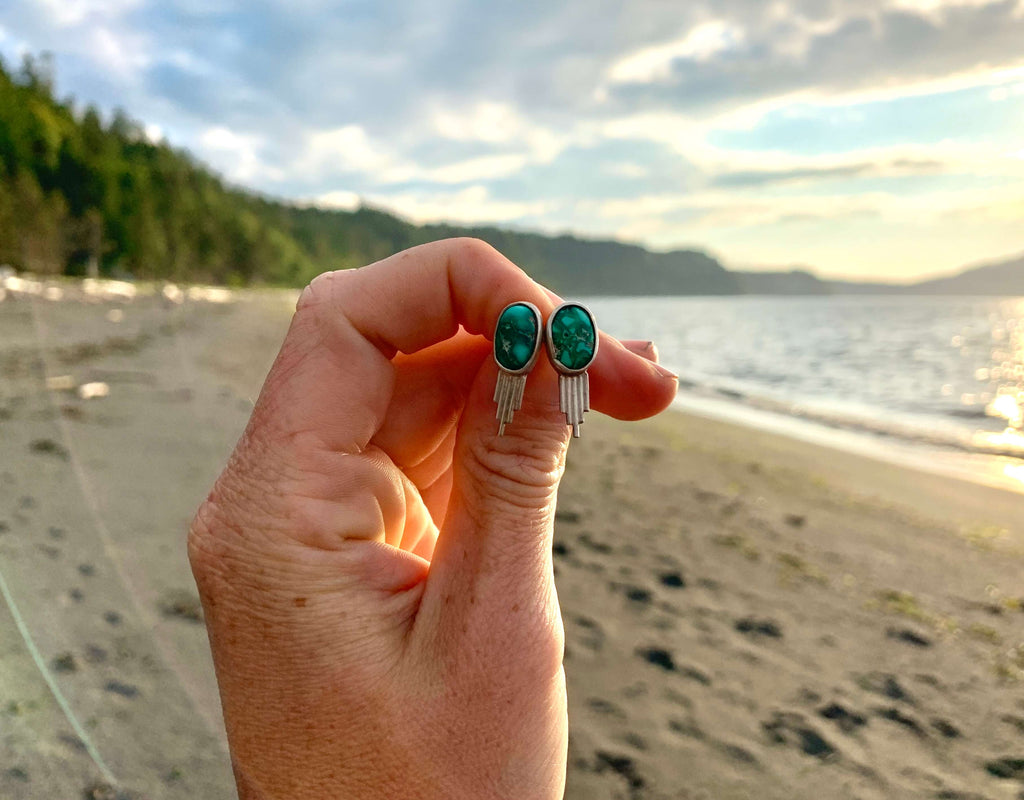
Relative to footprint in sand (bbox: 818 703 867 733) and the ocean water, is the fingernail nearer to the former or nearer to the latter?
footprint in sand (bbox: 818 703 867 733)

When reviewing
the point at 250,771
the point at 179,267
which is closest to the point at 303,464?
the point at 250,771

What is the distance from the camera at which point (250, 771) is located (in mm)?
1264

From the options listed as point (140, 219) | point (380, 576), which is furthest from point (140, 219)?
point (380, 576)

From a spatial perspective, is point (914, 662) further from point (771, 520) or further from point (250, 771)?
point (250, 771)

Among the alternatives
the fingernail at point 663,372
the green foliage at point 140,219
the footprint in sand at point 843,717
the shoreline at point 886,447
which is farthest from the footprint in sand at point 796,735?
the green foliage at point 140,219

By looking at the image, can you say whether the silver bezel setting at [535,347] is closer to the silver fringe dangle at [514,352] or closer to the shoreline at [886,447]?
the silver fringe dangle at [514,352]

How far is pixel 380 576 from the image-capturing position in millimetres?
1238

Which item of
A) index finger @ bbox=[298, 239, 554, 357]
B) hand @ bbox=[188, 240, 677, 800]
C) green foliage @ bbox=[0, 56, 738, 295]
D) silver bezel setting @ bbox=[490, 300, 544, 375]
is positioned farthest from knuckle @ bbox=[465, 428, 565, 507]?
green foliage @ bbox=[0, 56, 738, 295]

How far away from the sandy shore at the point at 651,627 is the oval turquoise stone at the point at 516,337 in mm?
2357

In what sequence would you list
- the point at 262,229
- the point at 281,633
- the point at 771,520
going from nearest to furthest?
the point at 281,633
the point at 771,520
the point at 262,229

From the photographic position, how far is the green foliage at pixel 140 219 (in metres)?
45.9

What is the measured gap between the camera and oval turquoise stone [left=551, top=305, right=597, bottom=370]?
118cm

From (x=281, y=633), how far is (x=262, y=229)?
3178 inches

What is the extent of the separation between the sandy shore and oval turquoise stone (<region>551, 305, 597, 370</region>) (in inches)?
94.9
